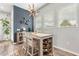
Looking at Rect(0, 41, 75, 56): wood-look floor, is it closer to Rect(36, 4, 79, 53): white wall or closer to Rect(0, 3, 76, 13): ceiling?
Rect(36, 4, 79, 53): white wall

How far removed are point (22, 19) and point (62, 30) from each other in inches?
26.9

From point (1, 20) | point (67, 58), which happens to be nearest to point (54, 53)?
point (67, 58)

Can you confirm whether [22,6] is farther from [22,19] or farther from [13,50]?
[13,50]

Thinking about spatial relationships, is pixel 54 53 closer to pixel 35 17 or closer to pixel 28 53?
pixel 28 53

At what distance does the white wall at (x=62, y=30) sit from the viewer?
5.76 feet

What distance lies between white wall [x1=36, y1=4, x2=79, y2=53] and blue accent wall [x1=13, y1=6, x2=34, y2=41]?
8.4 inches

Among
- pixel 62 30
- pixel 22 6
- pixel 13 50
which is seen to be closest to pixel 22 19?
pixel 22 6

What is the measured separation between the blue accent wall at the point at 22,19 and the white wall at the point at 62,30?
21cm

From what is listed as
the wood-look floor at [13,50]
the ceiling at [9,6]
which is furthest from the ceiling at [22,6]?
the wood-look floor at [13,50]

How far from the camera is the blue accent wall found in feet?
5.90

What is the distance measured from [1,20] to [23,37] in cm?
46

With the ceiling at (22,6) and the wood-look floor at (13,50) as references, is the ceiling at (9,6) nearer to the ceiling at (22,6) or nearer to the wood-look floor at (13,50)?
the ceiling at (22,6)

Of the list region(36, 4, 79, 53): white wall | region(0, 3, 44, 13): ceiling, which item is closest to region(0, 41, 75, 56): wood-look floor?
region(36, 4, 79, 53): white wall

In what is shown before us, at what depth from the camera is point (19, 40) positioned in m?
1.82
